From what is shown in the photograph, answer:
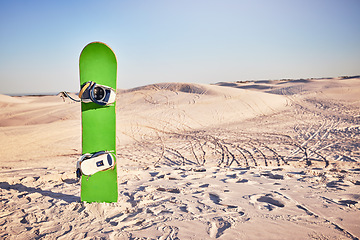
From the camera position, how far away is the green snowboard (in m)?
4.06

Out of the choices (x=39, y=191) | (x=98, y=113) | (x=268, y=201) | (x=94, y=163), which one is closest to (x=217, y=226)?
(x=268, y=201)

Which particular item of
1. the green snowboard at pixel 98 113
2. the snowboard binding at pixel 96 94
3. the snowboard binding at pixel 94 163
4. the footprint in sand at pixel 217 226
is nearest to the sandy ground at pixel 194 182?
the footprint in sand at pixel 217 226

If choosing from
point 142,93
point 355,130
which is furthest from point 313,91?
point 142,93

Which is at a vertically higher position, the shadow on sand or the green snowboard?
the green snowboard

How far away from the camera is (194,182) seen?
4.88 m

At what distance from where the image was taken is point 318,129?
11203 millimetres

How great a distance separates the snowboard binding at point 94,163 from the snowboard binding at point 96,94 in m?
0.87

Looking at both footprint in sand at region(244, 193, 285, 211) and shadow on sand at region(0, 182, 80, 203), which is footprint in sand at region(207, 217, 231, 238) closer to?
footprint in sand at region(244, 193, 285, 211)

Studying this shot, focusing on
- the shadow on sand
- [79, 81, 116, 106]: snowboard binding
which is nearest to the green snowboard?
[79, 81, 116, 106]: snowboard binding

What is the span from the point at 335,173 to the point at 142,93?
57.7 ft

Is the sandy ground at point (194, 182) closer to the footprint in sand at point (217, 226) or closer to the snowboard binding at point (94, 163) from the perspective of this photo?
the footprint in sand at point (217, 226)

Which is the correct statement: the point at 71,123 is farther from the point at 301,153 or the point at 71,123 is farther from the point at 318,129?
the point at 318,129

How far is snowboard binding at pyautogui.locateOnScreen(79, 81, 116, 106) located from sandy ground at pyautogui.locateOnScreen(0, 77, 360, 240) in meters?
1.75

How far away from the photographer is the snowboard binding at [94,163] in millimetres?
3518
